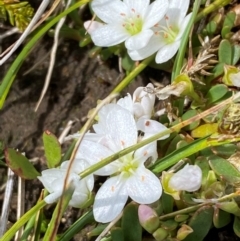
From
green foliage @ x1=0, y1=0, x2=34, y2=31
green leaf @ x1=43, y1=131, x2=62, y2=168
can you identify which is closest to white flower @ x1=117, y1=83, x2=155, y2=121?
green leaf @ x1=43, y1=131, x2=62, y2=168

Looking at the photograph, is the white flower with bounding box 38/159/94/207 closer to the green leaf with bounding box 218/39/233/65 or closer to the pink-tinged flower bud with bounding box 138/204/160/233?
the pink-tinged flower bud with bounding box 138/204/160/233

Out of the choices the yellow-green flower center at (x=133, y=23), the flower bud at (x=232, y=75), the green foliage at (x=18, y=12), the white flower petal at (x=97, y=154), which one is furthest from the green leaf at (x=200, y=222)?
the green foliage at (x=18, y=12)

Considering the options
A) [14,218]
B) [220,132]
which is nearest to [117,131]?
[220,132]

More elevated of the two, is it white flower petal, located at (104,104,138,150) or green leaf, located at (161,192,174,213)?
white flower petal, located at (104,104,138,150)

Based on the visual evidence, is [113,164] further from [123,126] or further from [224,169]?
[224,169]

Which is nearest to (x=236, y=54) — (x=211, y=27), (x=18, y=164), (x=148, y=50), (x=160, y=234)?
(x=211, y=27)
